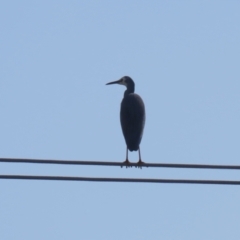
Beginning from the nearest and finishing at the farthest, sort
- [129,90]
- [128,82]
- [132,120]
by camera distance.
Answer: [132,120]
[129,90]
[128,82]

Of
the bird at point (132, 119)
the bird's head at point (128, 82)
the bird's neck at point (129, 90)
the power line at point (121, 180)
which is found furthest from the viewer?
the bird's head at point (128, 82)

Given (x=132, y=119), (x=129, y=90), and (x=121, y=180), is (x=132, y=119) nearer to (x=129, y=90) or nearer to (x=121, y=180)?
(x=129, y=90)

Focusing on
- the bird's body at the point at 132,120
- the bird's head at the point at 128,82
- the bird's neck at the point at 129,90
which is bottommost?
the bird's body at the point at 132,120

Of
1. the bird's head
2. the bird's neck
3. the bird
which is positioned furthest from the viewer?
the bird's head

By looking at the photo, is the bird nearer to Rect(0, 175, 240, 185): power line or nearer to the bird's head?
the bird's head

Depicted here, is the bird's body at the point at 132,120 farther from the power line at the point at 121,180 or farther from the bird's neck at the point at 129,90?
the power line at the point at 121,180

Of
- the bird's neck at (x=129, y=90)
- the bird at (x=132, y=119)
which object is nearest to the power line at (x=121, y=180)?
the bird at (x=132, y=119)

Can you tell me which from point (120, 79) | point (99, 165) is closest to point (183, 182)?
point (99, 165)

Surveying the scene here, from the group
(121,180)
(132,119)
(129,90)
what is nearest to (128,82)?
(129,90)

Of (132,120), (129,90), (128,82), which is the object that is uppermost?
(128,82)

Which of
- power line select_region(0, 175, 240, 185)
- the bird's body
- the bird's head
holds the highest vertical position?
the bird's head

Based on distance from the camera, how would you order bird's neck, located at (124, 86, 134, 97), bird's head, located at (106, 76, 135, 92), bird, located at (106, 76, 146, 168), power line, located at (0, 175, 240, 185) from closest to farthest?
power line, located at (0, 175, 240, 185)
bird, located at (106, 76, 146, 168)
bird's neck, located at (124, 86, 134, 97)
bird's head, located at (106, 76, 135, 92)

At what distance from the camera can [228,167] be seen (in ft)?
30.9

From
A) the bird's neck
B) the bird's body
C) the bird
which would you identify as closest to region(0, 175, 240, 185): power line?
the bird
